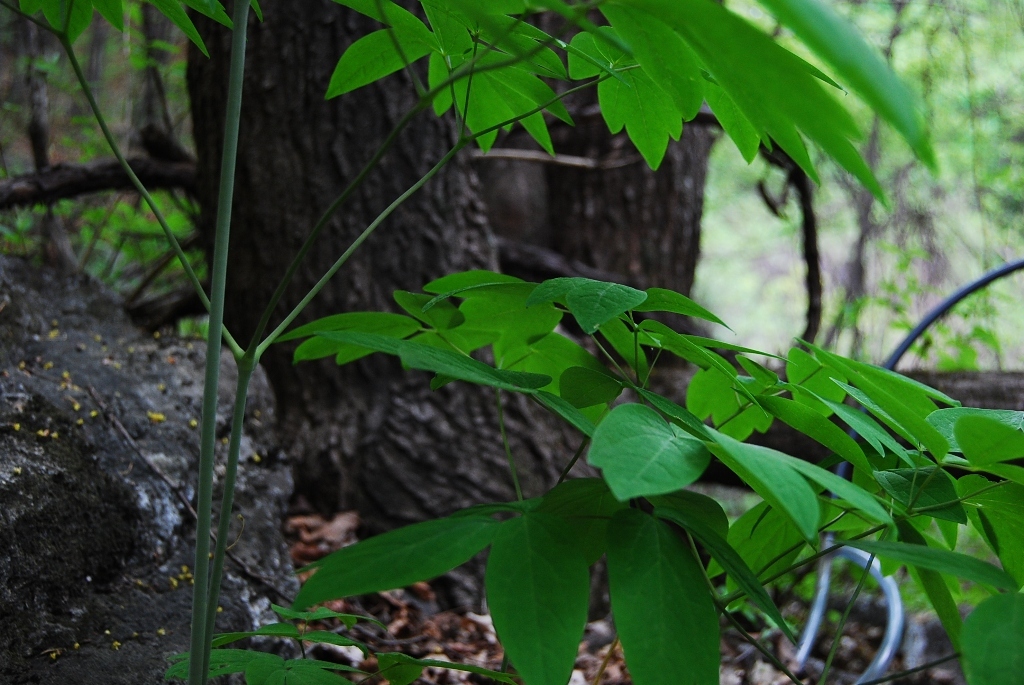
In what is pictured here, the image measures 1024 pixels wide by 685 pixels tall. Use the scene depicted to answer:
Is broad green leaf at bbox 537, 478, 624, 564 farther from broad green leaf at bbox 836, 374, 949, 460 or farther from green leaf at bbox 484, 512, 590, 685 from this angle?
broad green leaf at bbox 836, 374, 949, 460

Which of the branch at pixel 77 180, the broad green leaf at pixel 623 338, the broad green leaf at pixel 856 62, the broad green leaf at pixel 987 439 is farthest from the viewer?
the branch at pixel 77 180

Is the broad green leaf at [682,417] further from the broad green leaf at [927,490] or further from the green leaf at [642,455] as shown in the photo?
the broad green leaf at [927,490]

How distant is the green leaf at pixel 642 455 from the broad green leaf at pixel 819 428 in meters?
0.19

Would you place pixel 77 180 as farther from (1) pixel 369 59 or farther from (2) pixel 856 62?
(2) pixel 856 62

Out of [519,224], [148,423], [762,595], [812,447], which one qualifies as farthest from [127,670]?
[519,224]

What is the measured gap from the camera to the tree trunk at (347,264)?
211cm

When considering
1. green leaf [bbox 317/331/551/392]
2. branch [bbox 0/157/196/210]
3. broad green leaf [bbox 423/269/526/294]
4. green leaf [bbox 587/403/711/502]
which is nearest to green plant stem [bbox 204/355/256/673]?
green leaf [bbox 317/331/551/392]

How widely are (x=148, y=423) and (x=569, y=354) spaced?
116cm

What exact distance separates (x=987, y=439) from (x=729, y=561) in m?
0.24

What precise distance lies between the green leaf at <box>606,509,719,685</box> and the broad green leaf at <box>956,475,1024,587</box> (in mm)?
322

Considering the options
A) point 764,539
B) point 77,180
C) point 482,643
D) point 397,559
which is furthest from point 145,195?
point 77,180

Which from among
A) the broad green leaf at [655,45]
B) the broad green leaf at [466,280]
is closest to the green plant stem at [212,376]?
the broad green leaf at [466,280]

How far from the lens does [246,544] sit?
162 centimetres

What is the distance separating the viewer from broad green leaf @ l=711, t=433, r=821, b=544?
0.48m
